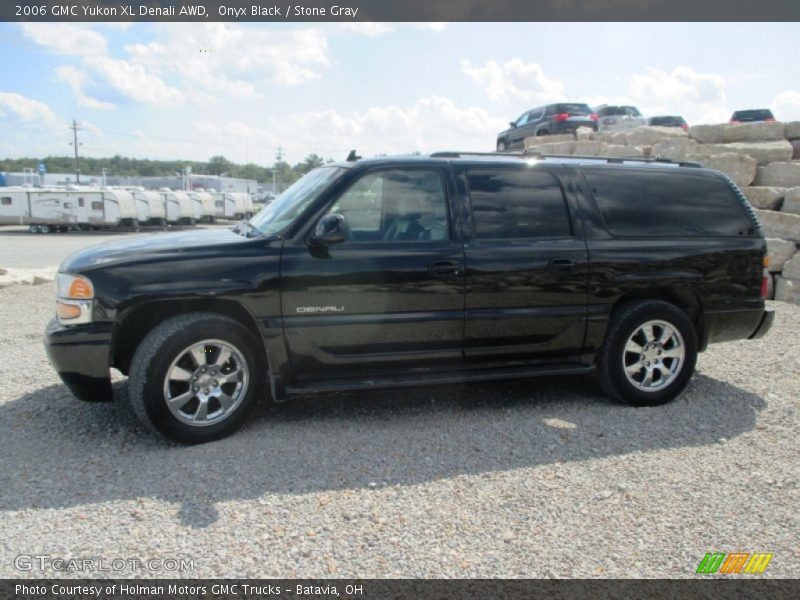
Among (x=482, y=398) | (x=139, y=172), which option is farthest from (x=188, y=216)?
(x=139, y=172)

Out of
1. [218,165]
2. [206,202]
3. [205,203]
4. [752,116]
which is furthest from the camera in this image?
[218,165]

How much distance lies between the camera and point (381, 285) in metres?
4.45

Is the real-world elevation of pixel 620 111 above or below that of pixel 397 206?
A: above

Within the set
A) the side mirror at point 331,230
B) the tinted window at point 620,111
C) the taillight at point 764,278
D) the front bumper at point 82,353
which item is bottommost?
the front bumper at point 82,353

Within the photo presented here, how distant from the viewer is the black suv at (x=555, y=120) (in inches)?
819

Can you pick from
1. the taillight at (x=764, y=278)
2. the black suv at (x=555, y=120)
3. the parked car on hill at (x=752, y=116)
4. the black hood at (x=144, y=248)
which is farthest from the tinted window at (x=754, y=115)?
the black hood at (x=144, y=248)

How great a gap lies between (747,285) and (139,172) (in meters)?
118

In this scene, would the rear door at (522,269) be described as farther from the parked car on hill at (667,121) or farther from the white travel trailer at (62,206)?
the white travel trailer at (62,206)

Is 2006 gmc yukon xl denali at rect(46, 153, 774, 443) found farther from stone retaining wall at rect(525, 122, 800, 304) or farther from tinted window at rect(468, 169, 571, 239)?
stone retaining wall at rect(525, 122, 800, 304)

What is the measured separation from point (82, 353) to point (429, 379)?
2.26 meters

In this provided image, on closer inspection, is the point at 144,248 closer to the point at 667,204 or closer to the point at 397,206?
the point at 397,206

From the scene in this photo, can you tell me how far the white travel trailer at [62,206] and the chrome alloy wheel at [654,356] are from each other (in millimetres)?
28649

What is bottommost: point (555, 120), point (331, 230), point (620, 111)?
point (331, 230)

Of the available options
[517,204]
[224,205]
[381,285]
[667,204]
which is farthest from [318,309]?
[224,205]
